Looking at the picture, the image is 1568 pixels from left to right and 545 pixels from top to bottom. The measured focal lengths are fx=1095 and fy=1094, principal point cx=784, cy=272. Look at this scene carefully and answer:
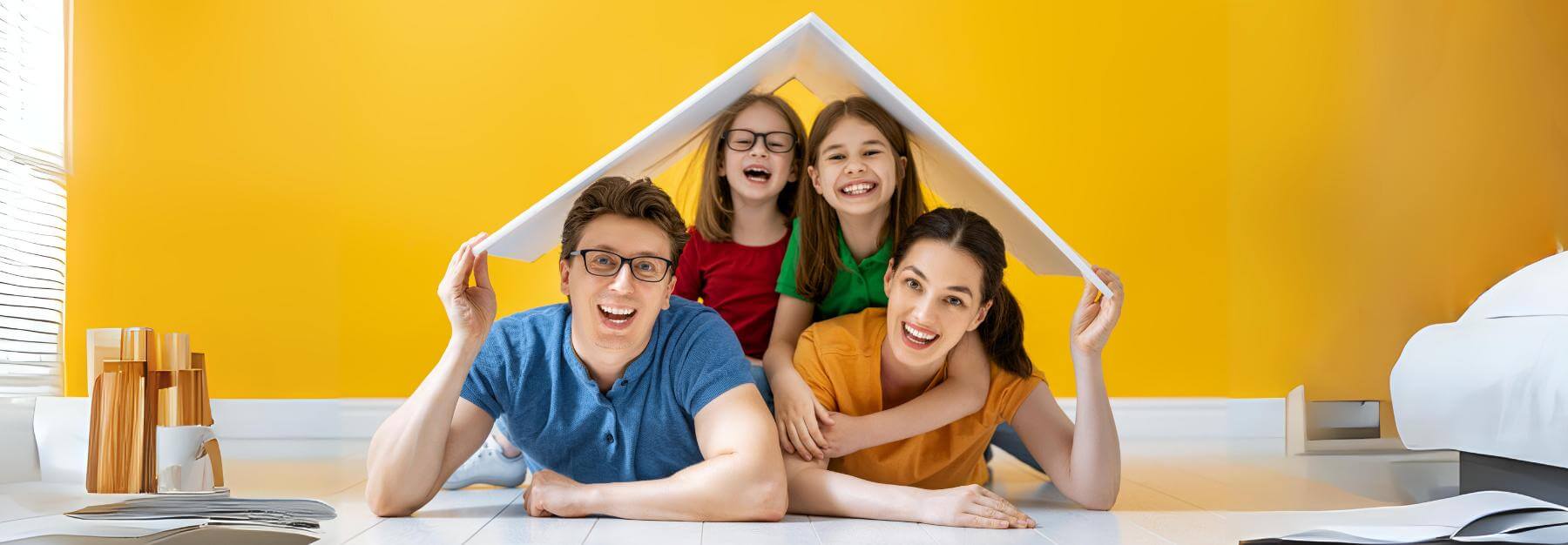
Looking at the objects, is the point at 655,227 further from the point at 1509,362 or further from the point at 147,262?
the point at 147,262

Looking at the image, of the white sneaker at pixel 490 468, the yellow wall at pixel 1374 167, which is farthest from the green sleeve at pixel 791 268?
the yellow wall at pixel 1374 167

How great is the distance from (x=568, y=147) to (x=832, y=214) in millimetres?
1837

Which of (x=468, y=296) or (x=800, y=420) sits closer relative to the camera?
(x=468, y=296)

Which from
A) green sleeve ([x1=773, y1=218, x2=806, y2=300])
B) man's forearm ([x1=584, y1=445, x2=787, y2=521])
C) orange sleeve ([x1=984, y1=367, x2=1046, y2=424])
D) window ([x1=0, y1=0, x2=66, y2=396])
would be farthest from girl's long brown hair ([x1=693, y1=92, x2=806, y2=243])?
window ([x1=0, y1=0, x2=66, y2=396])

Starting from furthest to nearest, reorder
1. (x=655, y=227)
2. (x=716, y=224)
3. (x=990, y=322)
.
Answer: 1. (x=716, y=224)
2. (x=990, y=322)
3. (x=655, y=227)

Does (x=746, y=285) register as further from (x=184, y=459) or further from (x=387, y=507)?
(x=184, y=459)

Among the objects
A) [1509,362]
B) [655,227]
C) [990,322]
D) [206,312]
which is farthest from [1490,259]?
[206,312]

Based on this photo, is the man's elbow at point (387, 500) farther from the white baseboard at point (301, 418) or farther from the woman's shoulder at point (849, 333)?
the white baseboard at point (301, 418)

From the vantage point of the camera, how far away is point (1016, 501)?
2518 mm

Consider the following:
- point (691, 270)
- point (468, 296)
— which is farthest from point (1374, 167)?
point (468, 296)

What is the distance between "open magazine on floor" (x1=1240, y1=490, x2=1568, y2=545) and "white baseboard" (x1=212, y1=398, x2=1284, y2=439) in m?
1.98

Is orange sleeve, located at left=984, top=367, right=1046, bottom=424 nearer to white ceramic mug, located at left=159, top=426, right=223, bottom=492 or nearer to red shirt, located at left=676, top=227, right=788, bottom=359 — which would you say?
red shirt, located at left=676, top=227, right=788, bottom=359

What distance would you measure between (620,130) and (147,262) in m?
1.84

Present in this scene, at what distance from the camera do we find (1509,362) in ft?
7.39
